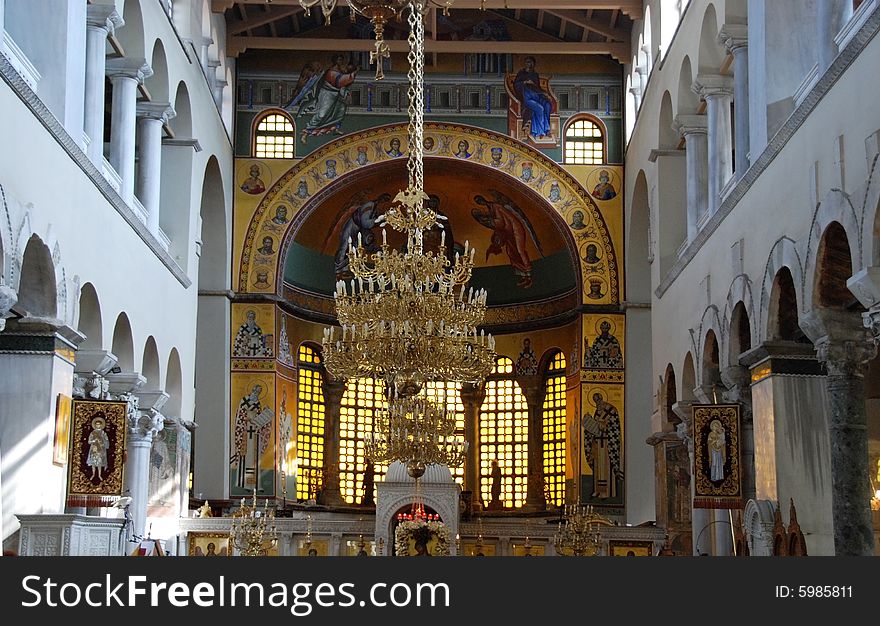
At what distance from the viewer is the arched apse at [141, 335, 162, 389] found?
19.7m

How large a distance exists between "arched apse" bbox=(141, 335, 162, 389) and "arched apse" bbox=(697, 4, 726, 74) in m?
8.51

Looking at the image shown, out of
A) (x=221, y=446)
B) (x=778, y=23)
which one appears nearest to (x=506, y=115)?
(x=221, y=446)

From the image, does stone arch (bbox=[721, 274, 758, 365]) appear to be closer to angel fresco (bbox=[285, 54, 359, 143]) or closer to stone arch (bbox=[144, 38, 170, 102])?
stone arch (bbox=[144, 38, 170, 102])

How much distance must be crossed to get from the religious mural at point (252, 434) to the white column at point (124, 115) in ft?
24.4

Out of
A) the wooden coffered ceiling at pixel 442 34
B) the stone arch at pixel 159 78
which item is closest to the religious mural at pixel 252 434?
the wooden coffered ceiling at pixel 442 34

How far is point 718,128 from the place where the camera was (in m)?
18.9

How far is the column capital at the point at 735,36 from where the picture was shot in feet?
55.6

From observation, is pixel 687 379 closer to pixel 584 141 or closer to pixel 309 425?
pixel 584 141

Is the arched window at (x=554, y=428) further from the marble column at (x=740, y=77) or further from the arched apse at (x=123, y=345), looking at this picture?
the arched apse at (x=123, y=345)

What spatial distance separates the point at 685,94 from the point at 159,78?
755cm

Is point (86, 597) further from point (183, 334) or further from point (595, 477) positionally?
point (595, 477)

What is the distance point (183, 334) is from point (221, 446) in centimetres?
342

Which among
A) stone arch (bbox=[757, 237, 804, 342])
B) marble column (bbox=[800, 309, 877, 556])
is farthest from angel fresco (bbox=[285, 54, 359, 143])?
marble column (bbox=[800, 309, 877, 556])

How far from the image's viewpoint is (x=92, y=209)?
1573 centimetres
